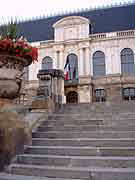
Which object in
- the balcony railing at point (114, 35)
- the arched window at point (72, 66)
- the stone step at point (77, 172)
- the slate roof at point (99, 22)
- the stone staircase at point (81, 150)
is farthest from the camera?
the slate roof at point (99, 22)

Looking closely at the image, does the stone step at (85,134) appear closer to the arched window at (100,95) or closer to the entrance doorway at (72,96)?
the arched window at (100,95)

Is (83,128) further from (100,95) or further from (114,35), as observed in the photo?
(114,35)

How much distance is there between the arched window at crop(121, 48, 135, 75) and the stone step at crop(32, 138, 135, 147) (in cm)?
2440

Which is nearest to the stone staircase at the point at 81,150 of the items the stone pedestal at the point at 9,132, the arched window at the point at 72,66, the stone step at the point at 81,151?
the stone step at the point at 81,151

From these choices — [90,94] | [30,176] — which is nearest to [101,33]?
[90,94]

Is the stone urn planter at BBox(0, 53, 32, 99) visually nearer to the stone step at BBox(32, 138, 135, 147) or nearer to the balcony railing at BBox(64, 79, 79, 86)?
the stone step at BBox(32, 138, 135, 147)

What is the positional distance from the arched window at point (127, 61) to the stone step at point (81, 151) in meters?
24.8

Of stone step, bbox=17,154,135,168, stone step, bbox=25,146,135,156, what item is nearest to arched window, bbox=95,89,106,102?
stone step, bbox=25,146,135,156

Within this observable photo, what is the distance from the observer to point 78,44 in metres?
31.1

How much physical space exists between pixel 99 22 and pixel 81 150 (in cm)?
3018

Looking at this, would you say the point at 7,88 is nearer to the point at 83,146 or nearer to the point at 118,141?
the point at 83,146

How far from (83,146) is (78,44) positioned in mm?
26711

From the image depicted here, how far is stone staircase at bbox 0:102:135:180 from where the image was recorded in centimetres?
412

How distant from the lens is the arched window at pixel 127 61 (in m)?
28.8
